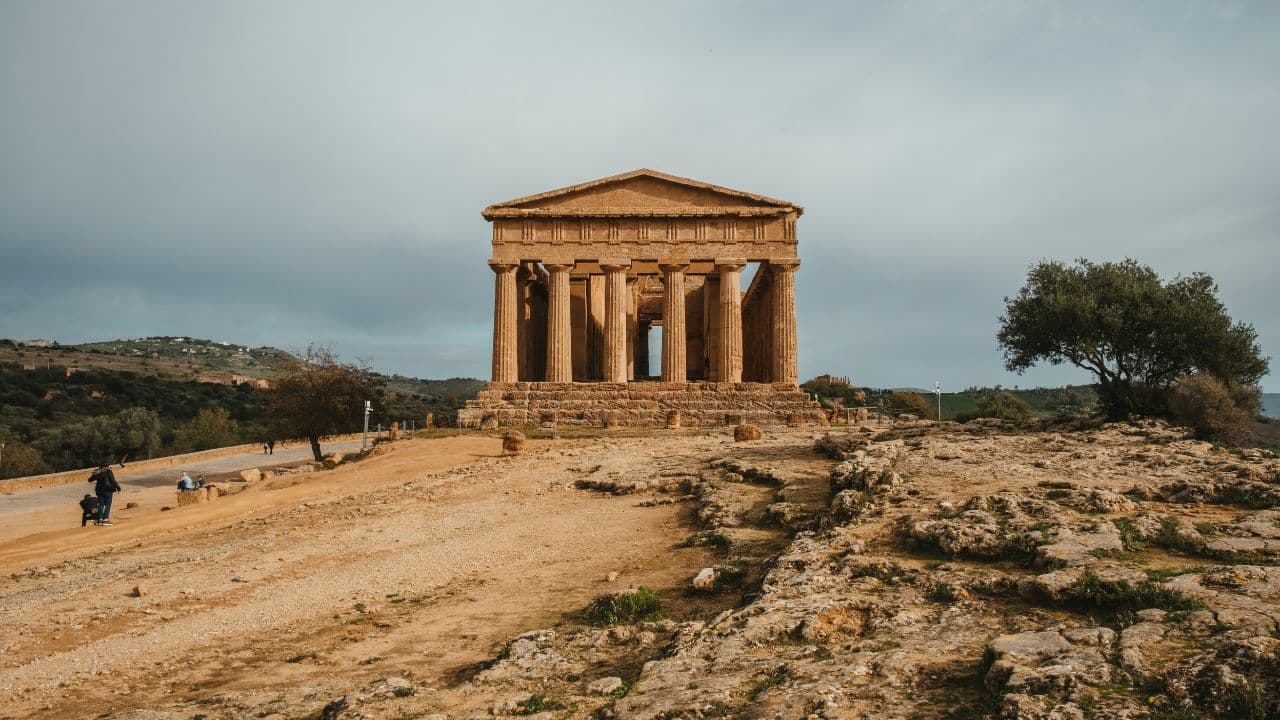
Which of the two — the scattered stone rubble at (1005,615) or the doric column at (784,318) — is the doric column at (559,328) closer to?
the doric column at (784,318)

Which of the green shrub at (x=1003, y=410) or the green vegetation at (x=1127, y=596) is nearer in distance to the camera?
the green vegetation at (x=1127, y=596)

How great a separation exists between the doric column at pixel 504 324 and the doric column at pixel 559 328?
151 cm

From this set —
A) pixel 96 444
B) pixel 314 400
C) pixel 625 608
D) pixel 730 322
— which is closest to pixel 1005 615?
pixel 625 608

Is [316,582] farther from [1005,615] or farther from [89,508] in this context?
[89,508]

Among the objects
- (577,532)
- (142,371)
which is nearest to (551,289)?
(577,532)

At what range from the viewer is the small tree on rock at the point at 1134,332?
19.0 metres

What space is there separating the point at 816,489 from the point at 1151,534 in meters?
5.10

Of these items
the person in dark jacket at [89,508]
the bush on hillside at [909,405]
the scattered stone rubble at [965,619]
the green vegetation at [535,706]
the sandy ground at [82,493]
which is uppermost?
the bush on hillside at [909,405]

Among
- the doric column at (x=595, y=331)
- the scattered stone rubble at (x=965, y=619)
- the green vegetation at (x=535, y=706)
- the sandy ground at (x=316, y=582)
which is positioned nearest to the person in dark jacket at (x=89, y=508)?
Answer: the sandy ground at (x=316, y=582)

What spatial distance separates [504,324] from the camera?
30.1 metres

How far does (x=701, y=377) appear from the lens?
3762 cm

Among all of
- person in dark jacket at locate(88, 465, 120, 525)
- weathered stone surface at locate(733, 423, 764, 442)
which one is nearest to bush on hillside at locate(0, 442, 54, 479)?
person in dark jacket at locate(88, 465, 120, 525)

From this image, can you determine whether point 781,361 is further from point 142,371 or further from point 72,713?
point 142,371

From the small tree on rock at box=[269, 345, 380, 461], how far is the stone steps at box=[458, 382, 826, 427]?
7.57 meters
